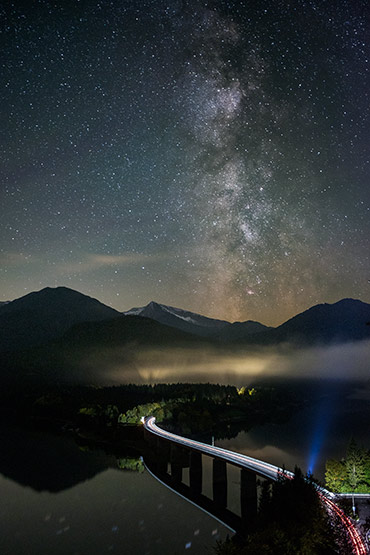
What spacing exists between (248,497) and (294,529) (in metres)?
19.8

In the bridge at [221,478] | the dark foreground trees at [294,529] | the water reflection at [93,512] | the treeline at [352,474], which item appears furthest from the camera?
the treeline at [352,474]

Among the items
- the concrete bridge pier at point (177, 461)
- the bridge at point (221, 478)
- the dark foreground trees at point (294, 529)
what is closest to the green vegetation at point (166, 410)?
the concrete bridge pier at point (177, 461)

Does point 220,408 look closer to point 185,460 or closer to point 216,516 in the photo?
point 185,460

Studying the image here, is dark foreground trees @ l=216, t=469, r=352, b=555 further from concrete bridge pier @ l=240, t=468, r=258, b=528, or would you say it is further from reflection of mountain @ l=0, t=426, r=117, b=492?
reflection of mountain @ l=0, t=426, r=117, b=492

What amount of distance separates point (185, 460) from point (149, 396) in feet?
427

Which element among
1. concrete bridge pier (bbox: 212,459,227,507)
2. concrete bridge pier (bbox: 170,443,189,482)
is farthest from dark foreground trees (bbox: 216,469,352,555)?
concrete bridge pier (bbox: 170,443,189,482)

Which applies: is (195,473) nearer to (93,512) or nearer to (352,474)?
(93,512)

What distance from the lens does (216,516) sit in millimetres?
47531

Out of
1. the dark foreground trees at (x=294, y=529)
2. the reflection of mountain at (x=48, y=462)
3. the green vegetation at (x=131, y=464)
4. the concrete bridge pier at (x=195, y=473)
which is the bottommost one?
the reflection of mountain at (x=48, y=462)

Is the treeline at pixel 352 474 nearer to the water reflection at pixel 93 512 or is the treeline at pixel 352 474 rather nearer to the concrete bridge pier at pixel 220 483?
the water reflection at pixel 93 512

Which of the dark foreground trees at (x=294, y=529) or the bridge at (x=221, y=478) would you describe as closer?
the dark foreground trees at (x=294, y=529)

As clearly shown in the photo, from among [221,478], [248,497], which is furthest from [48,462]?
[248,497]

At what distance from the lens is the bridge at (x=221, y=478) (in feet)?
127

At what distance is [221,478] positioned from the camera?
182 ft
